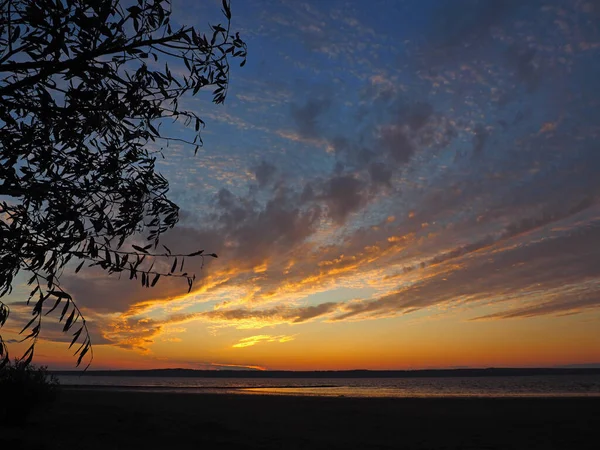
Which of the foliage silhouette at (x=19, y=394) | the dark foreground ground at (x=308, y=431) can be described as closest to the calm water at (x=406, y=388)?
the dark foreground ground at (x=308, y=431)

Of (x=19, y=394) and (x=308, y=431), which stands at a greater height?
(x=19, y=394)

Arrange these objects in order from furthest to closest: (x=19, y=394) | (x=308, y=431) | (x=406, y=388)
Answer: (x=406, y=388), (x=308, y=431), (x=19, y=394)

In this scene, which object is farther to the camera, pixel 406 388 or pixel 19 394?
pixel 406 388

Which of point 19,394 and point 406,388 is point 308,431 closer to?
point 19,394

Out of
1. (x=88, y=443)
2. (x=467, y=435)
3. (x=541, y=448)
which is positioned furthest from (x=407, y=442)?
(x=88, y=443)

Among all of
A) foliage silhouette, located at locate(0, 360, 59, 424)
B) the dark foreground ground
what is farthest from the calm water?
foliage silhouette, located at locate(0, 360, 59, 424)

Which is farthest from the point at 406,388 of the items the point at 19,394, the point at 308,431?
the point at 19,394

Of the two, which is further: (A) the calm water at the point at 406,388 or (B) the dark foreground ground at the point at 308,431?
(A) the calm water at the point at 406,388

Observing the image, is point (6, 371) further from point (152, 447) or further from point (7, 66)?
point (7, 66)

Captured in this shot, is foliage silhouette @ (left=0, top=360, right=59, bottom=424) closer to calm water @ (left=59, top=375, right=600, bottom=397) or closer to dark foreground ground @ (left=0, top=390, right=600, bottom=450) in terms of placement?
dark foreground ground @ (left=0, top=390, right=600, bottom=450)

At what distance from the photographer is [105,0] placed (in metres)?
5.54

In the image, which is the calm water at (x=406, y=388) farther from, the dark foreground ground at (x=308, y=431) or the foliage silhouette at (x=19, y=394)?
the foliage silhouette at (x=19, y=394)

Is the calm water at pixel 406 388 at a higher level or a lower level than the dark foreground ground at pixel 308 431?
higher

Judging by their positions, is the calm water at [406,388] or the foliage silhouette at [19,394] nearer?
the foliage silhouette at [19,394]
